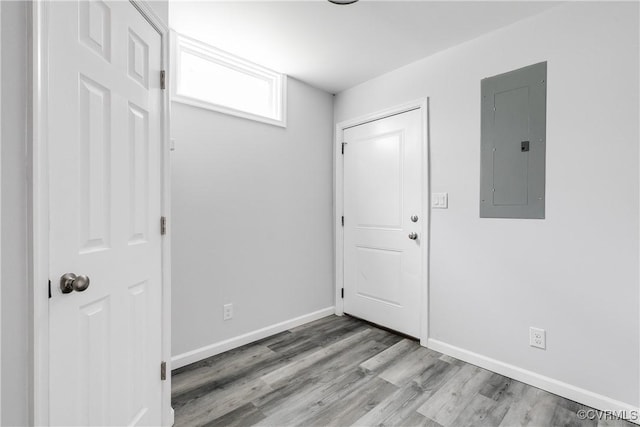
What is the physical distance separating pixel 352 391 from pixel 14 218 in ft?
6.15

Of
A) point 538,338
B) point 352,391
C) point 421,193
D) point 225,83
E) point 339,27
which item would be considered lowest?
point 352,391

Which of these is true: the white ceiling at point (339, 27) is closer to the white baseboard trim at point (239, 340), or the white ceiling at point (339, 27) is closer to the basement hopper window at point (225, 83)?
the basement hopper window at point (225, 83)

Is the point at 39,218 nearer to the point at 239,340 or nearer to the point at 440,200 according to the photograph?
the point at 239,340

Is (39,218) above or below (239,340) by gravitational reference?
above

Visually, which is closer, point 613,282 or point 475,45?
point 613,282

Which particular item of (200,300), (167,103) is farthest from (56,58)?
(200,300)

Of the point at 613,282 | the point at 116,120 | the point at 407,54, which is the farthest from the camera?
the point at 407,54

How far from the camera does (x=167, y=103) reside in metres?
1.56

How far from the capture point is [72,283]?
975 mm

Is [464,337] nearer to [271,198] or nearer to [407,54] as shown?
[271,198]

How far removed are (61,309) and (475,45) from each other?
2817 millimetres

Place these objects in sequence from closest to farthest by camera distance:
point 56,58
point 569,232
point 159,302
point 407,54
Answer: point 56,58, point 159,302, point 569,232, point 407,54

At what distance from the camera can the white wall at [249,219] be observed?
226 centimetres

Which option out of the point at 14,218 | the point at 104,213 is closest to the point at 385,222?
the point at 104,213
